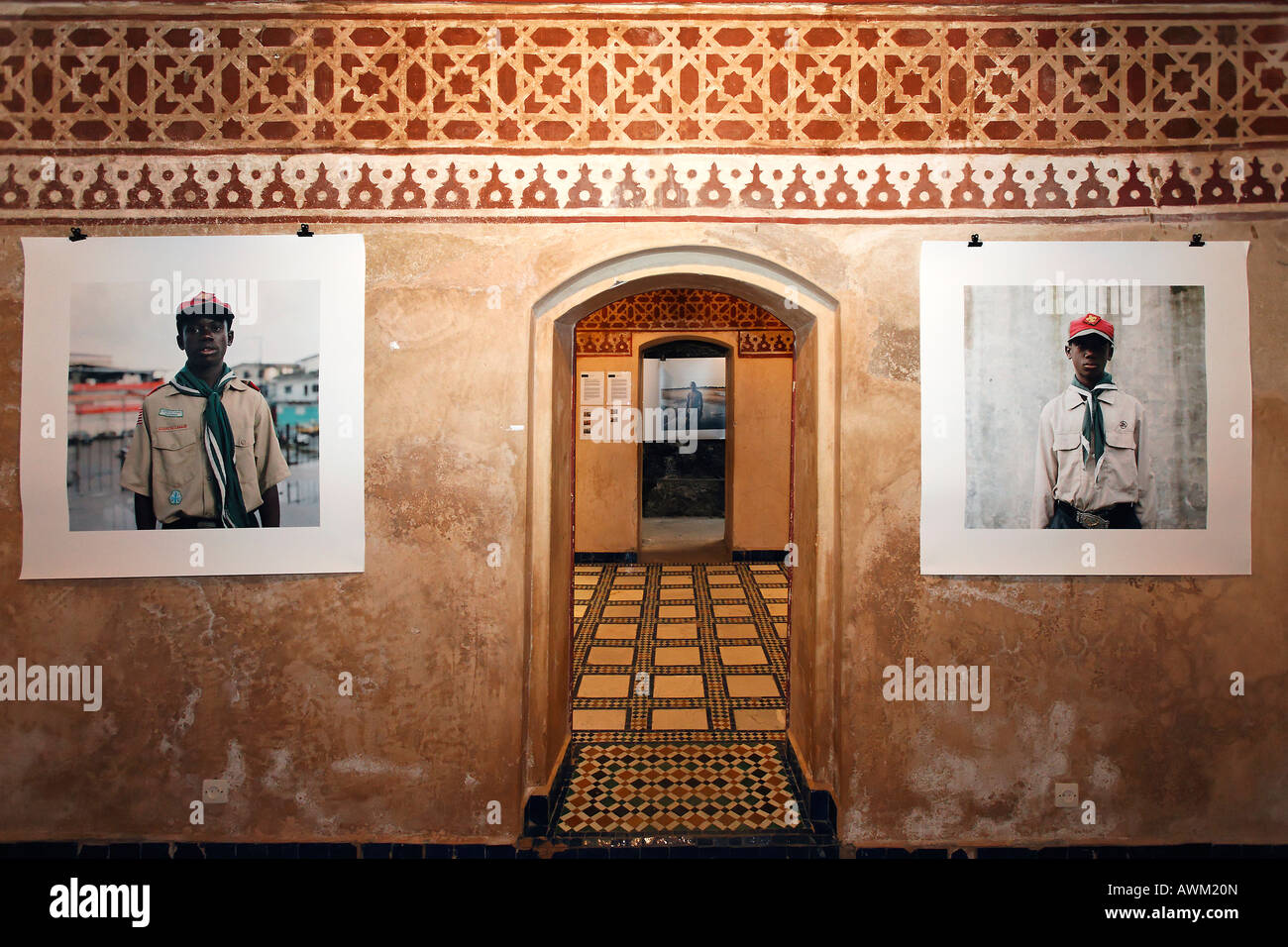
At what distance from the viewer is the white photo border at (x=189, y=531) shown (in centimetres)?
258

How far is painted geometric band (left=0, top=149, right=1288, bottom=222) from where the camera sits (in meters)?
2.60

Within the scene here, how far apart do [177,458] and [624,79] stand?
2242 millimetres

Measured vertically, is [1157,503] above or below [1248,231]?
below

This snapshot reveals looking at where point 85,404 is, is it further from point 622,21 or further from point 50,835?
point 622,21

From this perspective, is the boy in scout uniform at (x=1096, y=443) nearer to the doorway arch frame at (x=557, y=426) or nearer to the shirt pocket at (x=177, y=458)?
the doorway arch frame at (x=557, y=426)

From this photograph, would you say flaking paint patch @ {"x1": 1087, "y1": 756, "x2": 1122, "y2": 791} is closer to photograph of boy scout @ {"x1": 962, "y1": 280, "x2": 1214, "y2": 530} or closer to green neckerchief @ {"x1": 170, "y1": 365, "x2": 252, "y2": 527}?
photograph of boy scout @ {"x1": 962, "y1": 280, "x2": 1214, "y2": 530}

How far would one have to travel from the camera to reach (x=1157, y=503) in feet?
8.48

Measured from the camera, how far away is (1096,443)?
2.57 m

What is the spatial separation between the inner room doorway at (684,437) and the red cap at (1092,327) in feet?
27.8

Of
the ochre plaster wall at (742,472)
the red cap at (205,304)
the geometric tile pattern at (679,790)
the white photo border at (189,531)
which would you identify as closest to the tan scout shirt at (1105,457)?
the geometric tile pattern at (679,790)

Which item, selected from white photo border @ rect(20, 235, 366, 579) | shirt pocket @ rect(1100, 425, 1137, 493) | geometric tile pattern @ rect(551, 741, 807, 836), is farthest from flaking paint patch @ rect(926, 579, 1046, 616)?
white photo border @ rect(20, 235, 366, 579)

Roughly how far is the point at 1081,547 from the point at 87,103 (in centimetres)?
418
